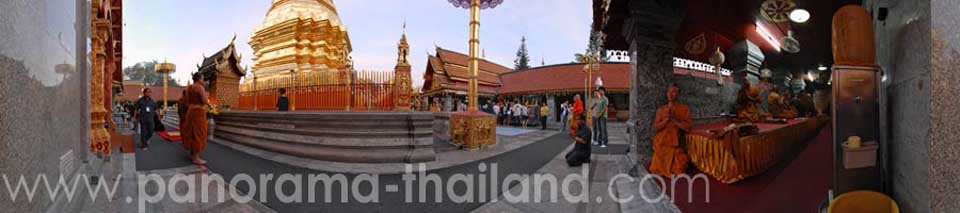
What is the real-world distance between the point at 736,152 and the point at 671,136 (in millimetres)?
646

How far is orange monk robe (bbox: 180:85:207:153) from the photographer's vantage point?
4.39 meters

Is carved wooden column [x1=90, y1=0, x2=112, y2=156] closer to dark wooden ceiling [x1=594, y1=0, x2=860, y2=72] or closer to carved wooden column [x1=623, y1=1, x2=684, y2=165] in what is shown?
dark wooden ceiling [x1=594, y1=0, x2=860, y2=72]

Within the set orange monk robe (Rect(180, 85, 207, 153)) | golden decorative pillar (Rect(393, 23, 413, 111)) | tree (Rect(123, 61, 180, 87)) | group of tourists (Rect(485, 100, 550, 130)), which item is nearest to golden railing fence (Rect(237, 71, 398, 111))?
golden decorative pillar (Rect(393, 23, 413, 111))

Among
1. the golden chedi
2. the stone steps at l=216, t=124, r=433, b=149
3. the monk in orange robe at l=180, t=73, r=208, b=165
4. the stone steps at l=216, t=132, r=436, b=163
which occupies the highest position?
the golden chedi

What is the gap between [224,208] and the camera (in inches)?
98.8

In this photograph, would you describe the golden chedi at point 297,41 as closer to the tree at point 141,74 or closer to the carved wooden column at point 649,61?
the carved wooden column at point 649,61

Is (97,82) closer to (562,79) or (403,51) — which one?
(403,51)

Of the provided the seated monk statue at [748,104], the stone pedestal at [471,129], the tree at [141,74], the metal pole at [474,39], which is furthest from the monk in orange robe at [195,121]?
the tree at [141,74]

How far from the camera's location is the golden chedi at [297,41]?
10.5 meters

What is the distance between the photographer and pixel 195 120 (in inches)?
175

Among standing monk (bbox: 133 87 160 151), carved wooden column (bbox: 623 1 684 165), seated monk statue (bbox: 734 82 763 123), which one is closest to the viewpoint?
carved wooden column (bbox: 623 1 684 165)

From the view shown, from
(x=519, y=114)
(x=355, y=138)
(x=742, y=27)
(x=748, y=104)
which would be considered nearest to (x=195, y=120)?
(x=355, y=138)

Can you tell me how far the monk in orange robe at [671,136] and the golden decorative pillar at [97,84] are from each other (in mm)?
6599

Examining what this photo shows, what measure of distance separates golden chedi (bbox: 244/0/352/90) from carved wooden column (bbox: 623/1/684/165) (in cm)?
870
